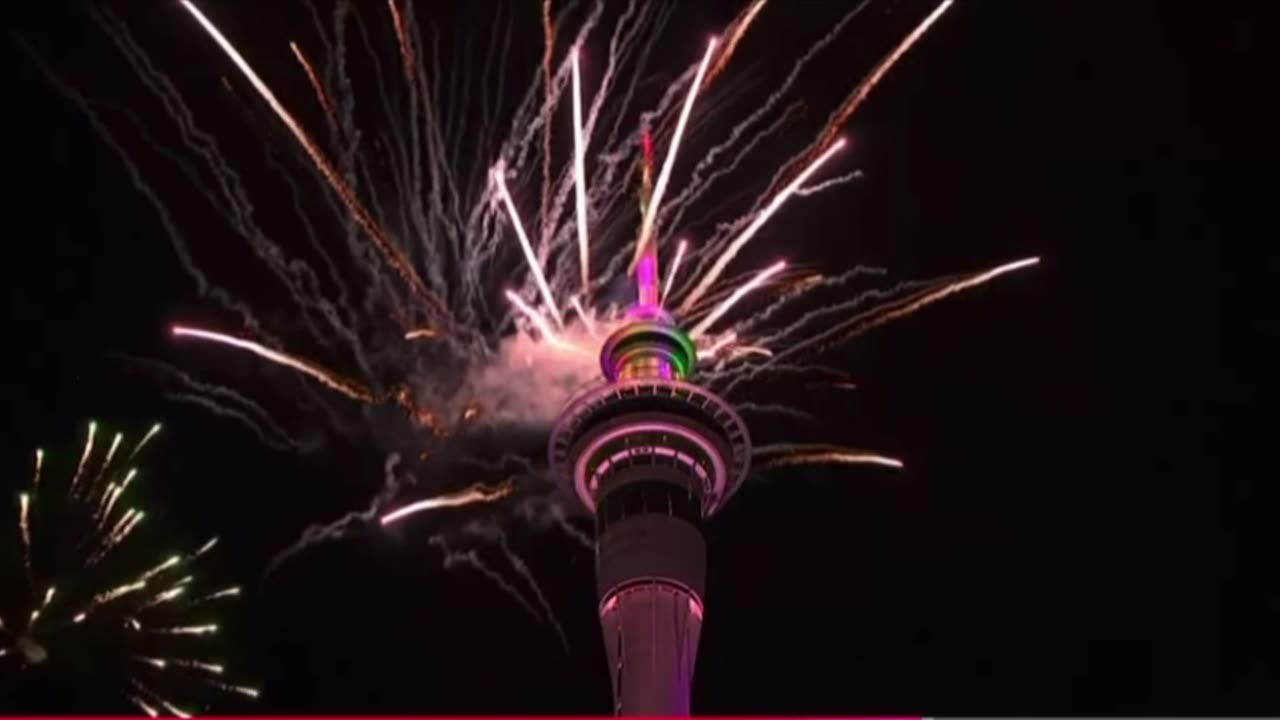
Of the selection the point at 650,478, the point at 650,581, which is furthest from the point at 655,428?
the point at 650,581

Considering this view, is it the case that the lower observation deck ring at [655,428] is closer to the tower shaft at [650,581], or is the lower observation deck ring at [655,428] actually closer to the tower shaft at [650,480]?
the tower shaft at [650,480]

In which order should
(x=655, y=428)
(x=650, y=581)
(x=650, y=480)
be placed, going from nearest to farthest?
(x=650, y=581) < (x=650, y=480) < (x=655, y=428)

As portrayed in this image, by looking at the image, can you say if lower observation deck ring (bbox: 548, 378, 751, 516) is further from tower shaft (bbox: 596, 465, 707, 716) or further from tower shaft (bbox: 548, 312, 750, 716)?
tower shaft (bbox: 596, 465, 707, 716)

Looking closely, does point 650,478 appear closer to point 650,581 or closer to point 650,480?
point 650,480

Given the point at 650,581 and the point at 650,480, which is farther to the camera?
the point at 650,480

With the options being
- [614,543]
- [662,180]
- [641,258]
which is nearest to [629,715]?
[614,543]

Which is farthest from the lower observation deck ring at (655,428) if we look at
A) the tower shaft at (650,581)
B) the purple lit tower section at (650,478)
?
the tower shaft at (650,581)

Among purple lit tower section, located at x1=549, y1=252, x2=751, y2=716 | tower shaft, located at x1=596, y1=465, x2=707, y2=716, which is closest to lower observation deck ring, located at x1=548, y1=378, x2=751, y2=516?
purple lit tower section, located at x1=549, y1=252, x2=751, y2=716
